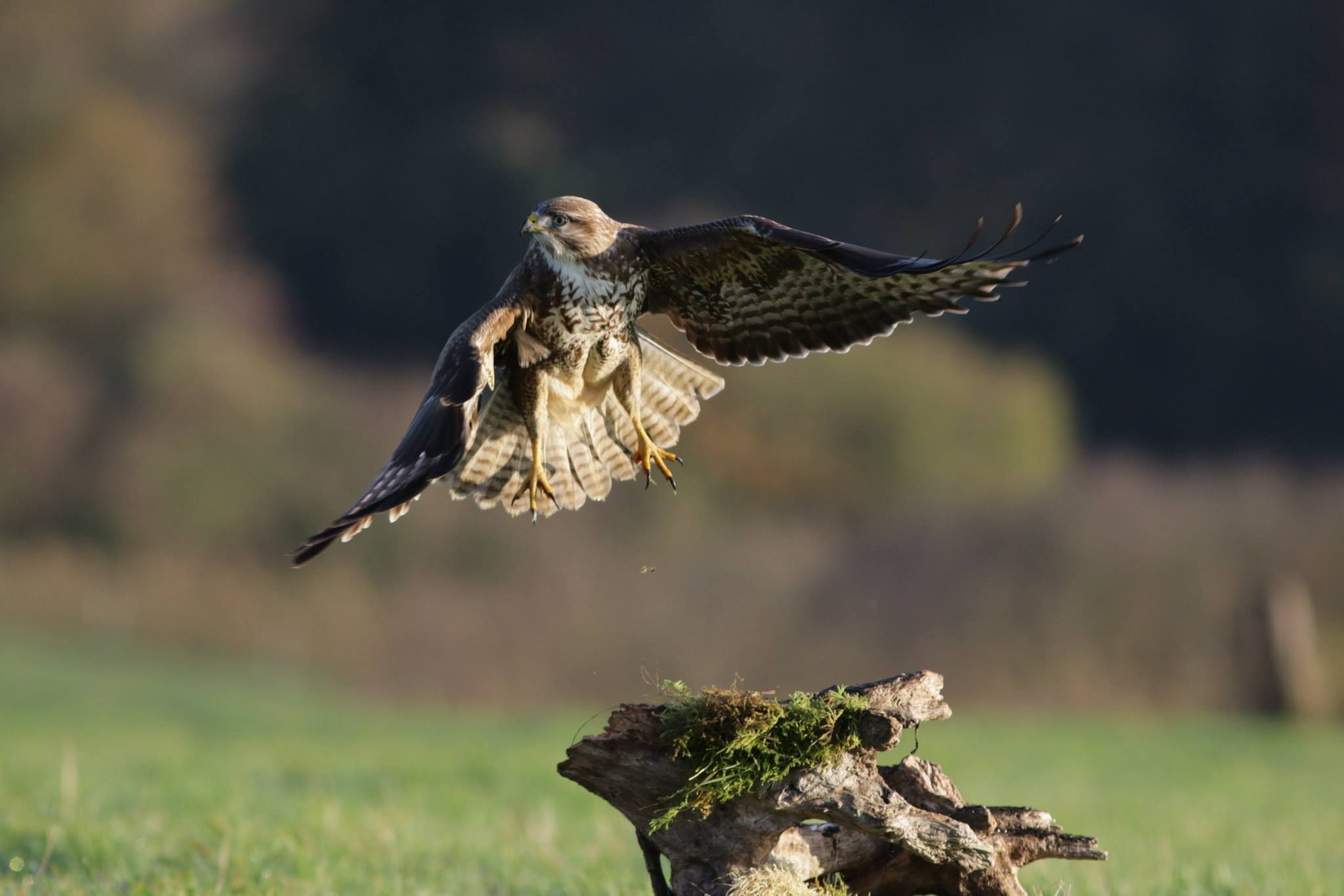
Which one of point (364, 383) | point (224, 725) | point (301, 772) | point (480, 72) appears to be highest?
point (480, 72)

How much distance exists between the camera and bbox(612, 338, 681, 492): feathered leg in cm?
511

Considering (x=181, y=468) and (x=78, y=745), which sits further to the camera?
(x=181, y=468)

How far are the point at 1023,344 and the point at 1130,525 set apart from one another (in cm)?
900

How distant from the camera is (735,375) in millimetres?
22547

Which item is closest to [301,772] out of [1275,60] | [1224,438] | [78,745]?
[78,745]

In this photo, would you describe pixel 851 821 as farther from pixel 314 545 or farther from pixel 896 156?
pixel 896 156

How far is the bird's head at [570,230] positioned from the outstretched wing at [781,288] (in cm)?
19

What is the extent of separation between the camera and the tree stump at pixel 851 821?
13.0 feet

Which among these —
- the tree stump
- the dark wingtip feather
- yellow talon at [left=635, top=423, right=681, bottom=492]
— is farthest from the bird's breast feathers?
the tree stump

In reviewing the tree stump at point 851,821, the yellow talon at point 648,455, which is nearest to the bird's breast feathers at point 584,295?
the yellow talon at point 648,455

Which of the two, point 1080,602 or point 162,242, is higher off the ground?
point 162,242

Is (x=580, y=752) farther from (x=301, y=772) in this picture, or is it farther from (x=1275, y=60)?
(x=1275, y=60)

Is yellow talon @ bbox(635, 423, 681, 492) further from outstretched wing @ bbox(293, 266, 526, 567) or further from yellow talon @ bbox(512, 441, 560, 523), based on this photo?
outstretched wing @ bbox(293, 266, 526, 567)

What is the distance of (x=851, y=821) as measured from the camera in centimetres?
397
